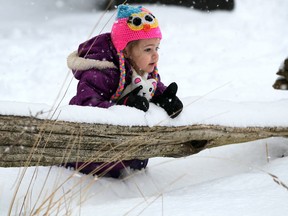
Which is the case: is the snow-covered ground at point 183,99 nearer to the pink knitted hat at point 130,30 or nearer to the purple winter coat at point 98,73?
the purple winter coat at point 98,73

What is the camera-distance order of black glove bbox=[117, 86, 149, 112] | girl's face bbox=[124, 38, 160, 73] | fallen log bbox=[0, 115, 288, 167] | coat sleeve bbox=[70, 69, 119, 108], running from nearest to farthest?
fallen log bbox=[0, 115, 288, 167], black glove bbox=[117, 86, 149, 112], coat sleeve bbox=[70, 69, 119, 108], girl's face bbox=[124, 38, 160, 73]

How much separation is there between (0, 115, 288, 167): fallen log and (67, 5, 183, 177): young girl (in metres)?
0.37

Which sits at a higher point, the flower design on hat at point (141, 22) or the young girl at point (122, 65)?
the flower design on hat at point (141, 22)

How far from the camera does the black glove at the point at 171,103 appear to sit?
294cm

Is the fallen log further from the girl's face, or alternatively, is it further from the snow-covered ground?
the girl's face

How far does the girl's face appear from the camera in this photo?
11.3 feet

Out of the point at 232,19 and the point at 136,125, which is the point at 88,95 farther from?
the point at 232,19

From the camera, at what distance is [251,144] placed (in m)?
3.95

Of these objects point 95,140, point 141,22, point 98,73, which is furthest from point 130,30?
point 95,140

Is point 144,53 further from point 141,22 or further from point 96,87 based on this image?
point 96,87

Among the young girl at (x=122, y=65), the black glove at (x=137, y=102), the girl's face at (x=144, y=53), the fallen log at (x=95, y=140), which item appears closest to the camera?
the fallen log at (x=95, y=140)

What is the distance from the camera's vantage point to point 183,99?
366 cm

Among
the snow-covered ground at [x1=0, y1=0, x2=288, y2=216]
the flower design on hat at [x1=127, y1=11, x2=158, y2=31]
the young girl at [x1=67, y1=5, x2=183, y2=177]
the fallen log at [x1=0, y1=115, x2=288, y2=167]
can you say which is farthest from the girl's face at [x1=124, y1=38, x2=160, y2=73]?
the fallen log at [x1=0, y1=115, x2=288, y2=167]

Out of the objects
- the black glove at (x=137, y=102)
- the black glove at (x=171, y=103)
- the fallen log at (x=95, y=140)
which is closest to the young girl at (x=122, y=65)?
the black glove at (x=171, y=103)
